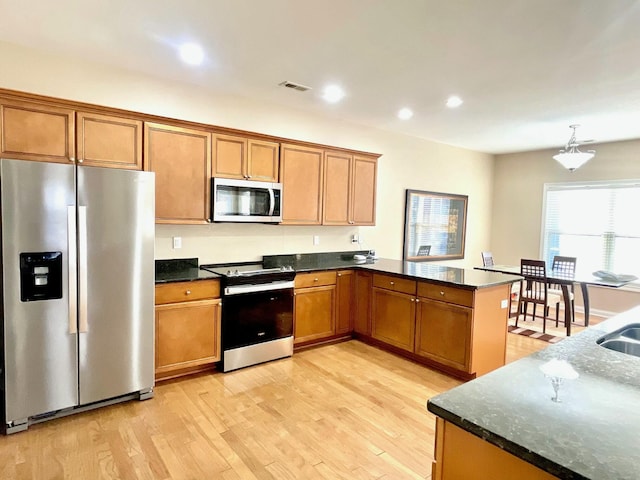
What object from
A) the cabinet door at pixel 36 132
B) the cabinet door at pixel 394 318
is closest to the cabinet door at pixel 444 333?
the cabinet door at pixel 394 318

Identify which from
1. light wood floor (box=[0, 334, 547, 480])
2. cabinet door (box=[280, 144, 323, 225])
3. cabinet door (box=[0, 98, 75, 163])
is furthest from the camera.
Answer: cabinet door (box=[280, 144, 323, 225])

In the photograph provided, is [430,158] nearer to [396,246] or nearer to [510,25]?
[396,246]

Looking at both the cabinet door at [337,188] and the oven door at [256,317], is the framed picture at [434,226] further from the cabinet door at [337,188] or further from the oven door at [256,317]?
the oven door at [256,317]

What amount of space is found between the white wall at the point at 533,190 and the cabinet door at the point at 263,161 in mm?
4943

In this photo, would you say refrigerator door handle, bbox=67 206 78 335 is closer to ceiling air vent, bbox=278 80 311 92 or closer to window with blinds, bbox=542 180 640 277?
ceiling air vent, bbox=278 80 311 92

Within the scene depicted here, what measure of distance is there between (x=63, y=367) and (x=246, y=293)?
1.46 meters

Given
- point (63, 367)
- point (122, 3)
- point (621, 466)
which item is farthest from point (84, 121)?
point (621, 466)

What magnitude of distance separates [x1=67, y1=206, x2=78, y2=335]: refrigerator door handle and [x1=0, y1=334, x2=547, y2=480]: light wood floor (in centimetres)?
71

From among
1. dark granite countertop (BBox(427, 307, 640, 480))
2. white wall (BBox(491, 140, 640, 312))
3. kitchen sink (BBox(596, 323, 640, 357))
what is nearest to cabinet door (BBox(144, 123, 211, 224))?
dark granite countertop (BBox(427, 307, 640, 480))

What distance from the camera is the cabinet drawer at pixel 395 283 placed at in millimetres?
3822

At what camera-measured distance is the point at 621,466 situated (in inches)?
33.7

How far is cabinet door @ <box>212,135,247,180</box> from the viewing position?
142 inches

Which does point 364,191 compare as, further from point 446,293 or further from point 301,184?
point 446,293

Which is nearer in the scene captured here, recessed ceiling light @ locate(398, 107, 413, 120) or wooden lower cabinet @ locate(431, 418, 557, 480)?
wooden lower cabinet @ locate(431, 418, 557, 480)
